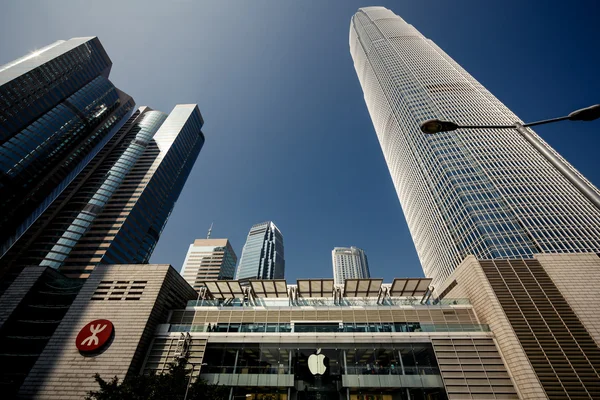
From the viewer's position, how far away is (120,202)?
10344 cm

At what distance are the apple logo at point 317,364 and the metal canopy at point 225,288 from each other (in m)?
11.6

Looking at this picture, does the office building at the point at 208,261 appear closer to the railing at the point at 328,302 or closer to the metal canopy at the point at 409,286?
the railing at the point at 328,302

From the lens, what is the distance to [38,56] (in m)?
97.8

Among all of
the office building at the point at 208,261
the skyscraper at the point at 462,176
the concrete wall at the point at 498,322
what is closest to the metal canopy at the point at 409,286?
the concrete wall at the point at 498,322

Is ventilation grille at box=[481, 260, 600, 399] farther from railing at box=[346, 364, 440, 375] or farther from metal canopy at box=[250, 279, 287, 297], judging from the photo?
metal canopy at box=[250, 279, 287, 297]

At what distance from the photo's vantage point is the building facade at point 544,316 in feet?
69.7

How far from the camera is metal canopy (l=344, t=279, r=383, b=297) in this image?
30469 mm

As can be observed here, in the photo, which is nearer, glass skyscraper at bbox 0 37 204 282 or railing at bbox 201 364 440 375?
railing at bbox 201 364 440 375

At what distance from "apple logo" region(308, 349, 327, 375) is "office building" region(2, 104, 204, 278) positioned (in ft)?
292

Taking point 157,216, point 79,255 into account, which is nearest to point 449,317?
point 79,255

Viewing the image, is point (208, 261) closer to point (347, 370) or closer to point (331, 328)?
point (331, 328)

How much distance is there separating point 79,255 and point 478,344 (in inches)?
4358

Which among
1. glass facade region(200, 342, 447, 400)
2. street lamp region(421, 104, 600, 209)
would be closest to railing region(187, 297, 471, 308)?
glass facade region(200, 342, 447, 400)

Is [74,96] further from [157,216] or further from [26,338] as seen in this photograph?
[26,338]
